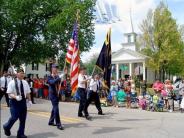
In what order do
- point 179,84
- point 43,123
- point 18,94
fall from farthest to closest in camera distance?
1. point 179,84
2. point 43,123
3. point 18,94

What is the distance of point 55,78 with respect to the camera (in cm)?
1152

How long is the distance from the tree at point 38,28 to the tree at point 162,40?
41.0ft

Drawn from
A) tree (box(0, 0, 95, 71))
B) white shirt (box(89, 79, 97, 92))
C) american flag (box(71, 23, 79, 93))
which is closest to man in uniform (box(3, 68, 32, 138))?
american flag (box(71, 23, 79, 93))

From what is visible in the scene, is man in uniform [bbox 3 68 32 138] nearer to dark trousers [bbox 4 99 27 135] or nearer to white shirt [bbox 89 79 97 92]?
dark trousers [bbox 4 99 27 135]

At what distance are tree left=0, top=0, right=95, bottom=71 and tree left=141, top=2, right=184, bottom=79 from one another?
41.0ft

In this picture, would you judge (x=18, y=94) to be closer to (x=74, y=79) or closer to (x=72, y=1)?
(x=74, y=79)

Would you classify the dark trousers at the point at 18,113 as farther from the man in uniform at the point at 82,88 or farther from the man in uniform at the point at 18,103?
the man in uniform at the point at 82,88

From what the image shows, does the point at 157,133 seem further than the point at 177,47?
No

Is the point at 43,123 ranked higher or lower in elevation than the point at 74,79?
lower

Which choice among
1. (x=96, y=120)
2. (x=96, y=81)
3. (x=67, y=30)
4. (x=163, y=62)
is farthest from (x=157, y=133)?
(x=163, y=62)

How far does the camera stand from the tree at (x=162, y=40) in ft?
153

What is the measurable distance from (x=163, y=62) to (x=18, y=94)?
39481mm

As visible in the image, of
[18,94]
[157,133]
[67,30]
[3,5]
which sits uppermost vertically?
[3,5]

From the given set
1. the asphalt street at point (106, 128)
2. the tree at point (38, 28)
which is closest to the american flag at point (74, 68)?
the asphalt street at point (106, 128)
